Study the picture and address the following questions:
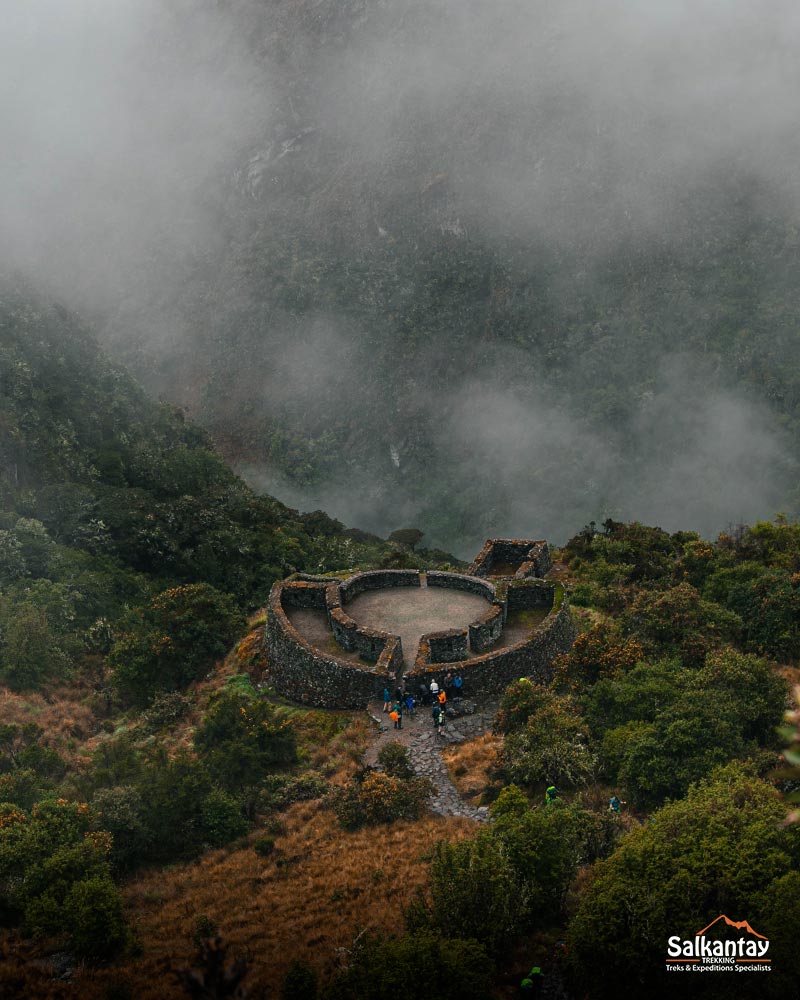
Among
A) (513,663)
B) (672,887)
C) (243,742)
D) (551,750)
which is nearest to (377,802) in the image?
(551,750)

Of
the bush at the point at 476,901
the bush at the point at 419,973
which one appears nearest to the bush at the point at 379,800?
the bush at the point at 476,901

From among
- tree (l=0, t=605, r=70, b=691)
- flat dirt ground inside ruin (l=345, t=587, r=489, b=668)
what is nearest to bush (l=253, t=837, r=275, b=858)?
flat dirt ground inside ruin (l=345, t=587, r=489, b=668)

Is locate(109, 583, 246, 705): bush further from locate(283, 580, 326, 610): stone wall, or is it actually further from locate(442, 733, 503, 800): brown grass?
locate(442, 733, 503, 800): brown grass

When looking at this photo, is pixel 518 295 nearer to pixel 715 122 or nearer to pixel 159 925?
pixel 715 122

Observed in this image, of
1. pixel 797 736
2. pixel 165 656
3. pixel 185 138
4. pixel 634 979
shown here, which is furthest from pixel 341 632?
pixel 185 138

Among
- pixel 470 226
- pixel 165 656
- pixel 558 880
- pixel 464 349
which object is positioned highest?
pixel 470 226

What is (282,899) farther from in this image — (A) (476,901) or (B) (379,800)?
(A) (476,901)

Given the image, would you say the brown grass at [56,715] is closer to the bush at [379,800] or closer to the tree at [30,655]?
the tree at [30,655]
